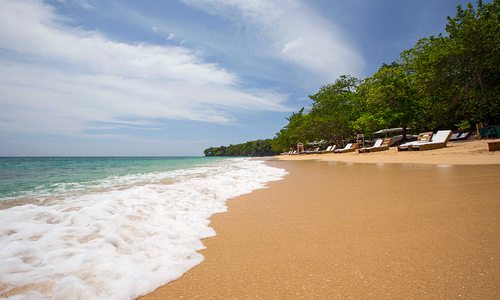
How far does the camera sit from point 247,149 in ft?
500

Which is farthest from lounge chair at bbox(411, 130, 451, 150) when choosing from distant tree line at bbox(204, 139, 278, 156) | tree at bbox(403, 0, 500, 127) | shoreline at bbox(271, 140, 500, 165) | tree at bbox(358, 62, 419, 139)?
distant tree line at bbox(204, 139, 278, 156)

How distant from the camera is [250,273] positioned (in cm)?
195

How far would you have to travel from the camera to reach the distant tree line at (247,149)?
14088 cm

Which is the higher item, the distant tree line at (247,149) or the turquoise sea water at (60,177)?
the distant tree line at (247,149)

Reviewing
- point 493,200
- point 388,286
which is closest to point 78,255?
point 388,286

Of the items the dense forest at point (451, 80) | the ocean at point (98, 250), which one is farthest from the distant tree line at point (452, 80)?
the ocean at point (98, 250)

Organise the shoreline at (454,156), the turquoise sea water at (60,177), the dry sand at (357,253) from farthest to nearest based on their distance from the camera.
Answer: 1. the shoreline at (454,156)
2. the turquoise sea water at (60,177)
3. the dry sand at (357,253)

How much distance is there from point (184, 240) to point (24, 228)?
5.81 feet

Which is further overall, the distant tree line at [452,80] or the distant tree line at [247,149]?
the distant tree line at [247,149]

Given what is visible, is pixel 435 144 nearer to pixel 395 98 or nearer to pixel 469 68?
pixel 469 68

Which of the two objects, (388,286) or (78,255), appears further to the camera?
(78,255)

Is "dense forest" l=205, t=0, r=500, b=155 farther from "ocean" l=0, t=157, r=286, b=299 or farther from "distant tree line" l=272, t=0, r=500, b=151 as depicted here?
"ocean" l=0, t=157, r=286, b=299

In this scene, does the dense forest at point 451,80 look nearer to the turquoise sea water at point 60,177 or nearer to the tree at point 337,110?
the tree at point 337,110

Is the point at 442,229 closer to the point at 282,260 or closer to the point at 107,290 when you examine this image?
the point at 282,260
